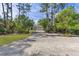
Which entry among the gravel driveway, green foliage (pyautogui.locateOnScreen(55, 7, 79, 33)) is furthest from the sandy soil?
green foliage (pyautogui.locateOnScreen(55, 7, 79, 33))

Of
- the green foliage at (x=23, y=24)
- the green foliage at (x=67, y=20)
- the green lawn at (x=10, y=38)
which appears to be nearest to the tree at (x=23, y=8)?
the green foliage at (x=23, y=24)

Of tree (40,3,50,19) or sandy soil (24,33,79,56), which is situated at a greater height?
tree (40,3,50,19)

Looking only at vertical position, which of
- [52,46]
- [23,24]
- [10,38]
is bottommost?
[52,46]

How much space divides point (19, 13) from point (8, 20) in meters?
0.17

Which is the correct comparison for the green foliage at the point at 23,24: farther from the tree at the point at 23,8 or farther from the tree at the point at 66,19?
the tree at the point at 66,19

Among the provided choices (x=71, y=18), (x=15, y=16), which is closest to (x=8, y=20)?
(x=15, y=16)

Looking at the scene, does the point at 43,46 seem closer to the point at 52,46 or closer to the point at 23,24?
the point at 52,46

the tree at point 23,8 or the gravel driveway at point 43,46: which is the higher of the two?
the tree at point 23,8

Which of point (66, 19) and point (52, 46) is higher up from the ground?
point (66, 19)

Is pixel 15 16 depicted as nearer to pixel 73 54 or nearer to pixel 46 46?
pixel 46 46

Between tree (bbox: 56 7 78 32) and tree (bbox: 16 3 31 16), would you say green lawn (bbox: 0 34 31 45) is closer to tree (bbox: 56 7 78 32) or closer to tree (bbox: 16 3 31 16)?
tree (bbox: 16 3 31 16)

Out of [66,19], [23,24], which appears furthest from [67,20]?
[23,24]

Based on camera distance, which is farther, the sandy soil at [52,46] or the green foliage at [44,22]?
the green foliage at [44,22]

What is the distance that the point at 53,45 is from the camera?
3146 mm
